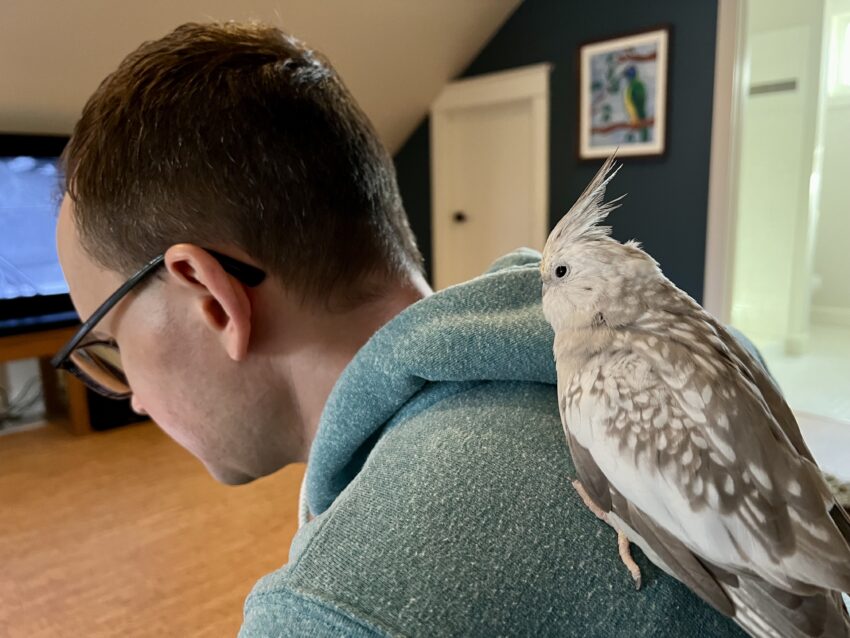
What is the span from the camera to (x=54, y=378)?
12.1 feet

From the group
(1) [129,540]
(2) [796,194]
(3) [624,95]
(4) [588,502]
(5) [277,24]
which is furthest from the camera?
(2) [796,194]

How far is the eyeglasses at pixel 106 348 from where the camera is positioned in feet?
2.52

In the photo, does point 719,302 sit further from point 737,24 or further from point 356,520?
point 356,520

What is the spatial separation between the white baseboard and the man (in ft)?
16.4

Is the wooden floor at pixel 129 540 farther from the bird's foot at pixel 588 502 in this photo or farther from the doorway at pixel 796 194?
the doorway at pixel 796 194

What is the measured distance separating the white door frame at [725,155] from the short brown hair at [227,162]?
2.76m

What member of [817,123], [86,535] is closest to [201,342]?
[86,535]

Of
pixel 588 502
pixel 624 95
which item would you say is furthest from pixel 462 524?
pixel 624 95

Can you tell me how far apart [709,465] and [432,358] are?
0.85 ft

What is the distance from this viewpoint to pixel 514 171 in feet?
13.4

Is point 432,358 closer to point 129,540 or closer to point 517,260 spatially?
point 517,260

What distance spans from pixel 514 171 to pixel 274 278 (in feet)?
11.4

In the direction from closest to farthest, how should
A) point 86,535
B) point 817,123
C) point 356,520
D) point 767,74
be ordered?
point 356,520 < point 86,535 < point 817,123 < point 767,74

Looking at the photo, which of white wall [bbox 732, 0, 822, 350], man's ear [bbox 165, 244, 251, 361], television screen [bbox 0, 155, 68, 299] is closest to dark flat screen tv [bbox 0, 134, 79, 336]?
television screen [bbox 0, 155, 68, 299]
